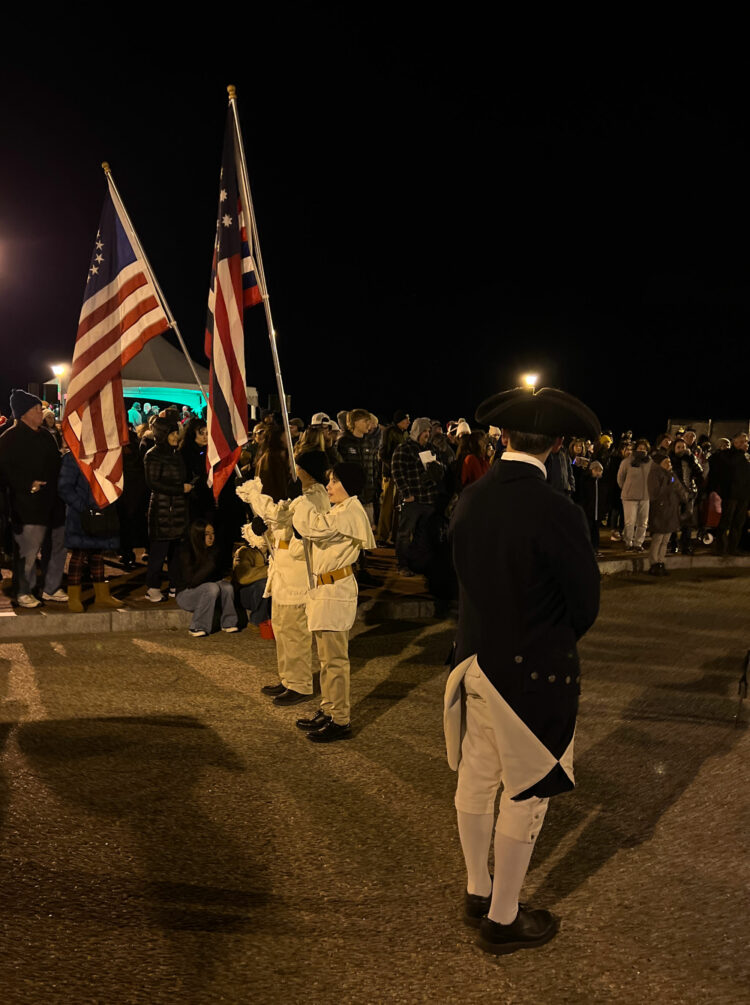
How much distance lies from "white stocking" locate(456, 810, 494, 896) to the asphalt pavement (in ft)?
0.63

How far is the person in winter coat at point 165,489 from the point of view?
9164mm

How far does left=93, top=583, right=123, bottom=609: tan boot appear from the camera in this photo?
29.8ft

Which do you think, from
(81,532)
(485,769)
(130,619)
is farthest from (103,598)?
(485,769)

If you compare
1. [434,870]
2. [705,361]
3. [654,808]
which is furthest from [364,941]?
[705,361]

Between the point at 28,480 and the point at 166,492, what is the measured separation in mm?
1391

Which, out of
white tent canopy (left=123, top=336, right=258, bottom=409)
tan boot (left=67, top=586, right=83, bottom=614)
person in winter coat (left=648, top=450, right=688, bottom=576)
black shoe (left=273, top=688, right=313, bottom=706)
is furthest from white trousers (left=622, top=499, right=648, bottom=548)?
white tent canopy (left=123, top=336, right=258, bottom=409)

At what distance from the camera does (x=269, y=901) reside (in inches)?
145

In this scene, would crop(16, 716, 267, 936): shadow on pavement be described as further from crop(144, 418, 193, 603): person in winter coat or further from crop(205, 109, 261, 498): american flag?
crop(144, 418, 193, 603): person in winter coat

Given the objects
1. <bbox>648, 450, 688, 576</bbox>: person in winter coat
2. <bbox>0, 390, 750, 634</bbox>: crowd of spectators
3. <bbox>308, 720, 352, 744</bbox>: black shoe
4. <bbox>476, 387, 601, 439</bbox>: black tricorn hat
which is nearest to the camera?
<bbox>476, 387, 601, 439</bbox>: black tricorn hat

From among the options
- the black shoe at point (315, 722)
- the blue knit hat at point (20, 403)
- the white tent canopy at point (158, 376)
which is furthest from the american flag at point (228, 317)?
the white tent canopy at point (158, 376)

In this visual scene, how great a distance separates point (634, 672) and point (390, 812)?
3.60 meters

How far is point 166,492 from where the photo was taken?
30.3 feet

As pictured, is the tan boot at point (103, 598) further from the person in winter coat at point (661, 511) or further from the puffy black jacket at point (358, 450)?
the person in winter coat at point (661, 511)

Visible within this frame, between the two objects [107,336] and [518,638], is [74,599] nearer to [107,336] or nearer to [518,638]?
[107,336]
